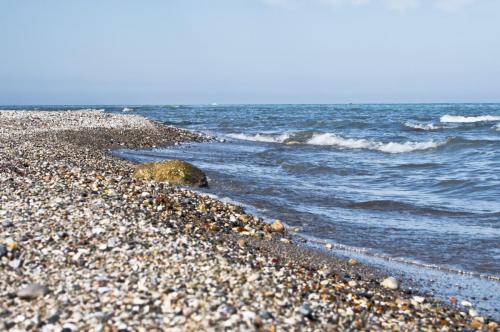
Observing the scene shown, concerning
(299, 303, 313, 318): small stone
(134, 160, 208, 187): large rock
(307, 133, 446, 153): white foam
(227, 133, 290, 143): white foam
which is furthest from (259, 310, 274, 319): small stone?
(227, 133, 290, 143): white foam

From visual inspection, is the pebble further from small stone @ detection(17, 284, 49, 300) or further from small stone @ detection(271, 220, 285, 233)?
small stone @ detection(17, 284, 49, 300)

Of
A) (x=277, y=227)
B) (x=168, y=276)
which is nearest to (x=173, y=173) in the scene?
(x=277, y=227)

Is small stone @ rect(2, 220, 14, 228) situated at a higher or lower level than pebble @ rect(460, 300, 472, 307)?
higher

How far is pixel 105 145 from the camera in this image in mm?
22406

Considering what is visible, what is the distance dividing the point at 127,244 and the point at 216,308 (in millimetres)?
2020

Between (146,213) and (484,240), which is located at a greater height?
(146,213)

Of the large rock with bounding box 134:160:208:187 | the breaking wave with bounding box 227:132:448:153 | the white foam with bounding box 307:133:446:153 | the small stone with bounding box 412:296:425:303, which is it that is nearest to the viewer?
the small stone with bounding box 412:296:425:303

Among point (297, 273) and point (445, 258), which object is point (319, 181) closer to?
point (445, 258)

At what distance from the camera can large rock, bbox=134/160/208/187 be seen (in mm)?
13406

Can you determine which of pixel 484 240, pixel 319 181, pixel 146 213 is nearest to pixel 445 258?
pixel 484 240

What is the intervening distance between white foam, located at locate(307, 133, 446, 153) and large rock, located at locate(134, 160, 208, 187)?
16.0 meters

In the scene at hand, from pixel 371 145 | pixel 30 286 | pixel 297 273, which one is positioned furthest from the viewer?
pixel 371 145

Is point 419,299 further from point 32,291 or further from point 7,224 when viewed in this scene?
point 7,224

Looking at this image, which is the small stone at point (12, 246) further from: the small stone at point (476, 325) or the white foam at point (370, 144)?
the white foam at point (370, 144)
